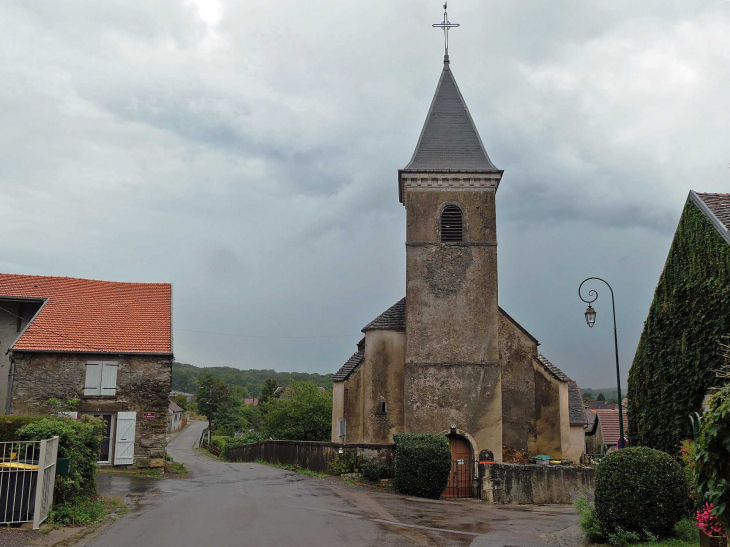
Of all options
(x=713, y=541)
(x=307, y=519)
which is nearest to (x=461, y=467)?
(x=307, y=519)

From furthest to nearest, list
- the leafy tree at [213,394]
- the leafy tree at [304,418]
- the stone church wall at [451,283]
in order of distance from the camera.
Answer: the leafy tree at [213,394]
the leafy tree at [304,418]
the stone church wall at [451,283]

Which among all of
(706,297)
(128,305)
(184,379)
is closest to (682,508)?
(706,297)

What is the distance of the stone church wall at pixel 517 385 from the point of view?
2441cm

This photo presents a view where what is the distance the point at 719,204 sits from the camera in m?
13.5

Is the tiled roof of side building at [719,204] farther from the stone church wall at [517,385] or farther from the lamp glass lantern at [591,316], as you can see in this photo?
the stone church wall at [517,385]

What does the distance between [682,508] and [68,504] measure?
11.1 metres

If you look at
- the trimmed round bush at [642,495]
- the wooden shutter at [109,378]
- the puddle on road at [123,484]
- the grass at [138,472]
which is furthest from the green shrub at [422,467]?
the wooden shutter at [109,378]

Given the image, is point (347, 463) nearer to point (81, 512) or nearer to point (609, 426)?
point (81, 512)

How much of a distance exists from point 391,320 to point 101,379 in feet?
37.1

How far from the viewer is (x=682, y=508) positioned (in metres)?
10.1

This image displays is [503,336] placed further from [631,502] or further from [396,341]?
[631,502]

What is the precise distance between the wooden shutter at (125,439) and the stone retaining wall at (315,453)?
659 cm

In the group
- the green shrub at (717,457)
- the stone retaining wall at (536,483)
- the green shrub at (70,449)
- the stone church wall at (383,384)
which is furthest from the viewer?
the stone church wall at (383,384)

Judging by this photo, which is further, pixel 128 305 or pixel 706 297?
pixel 128 305
